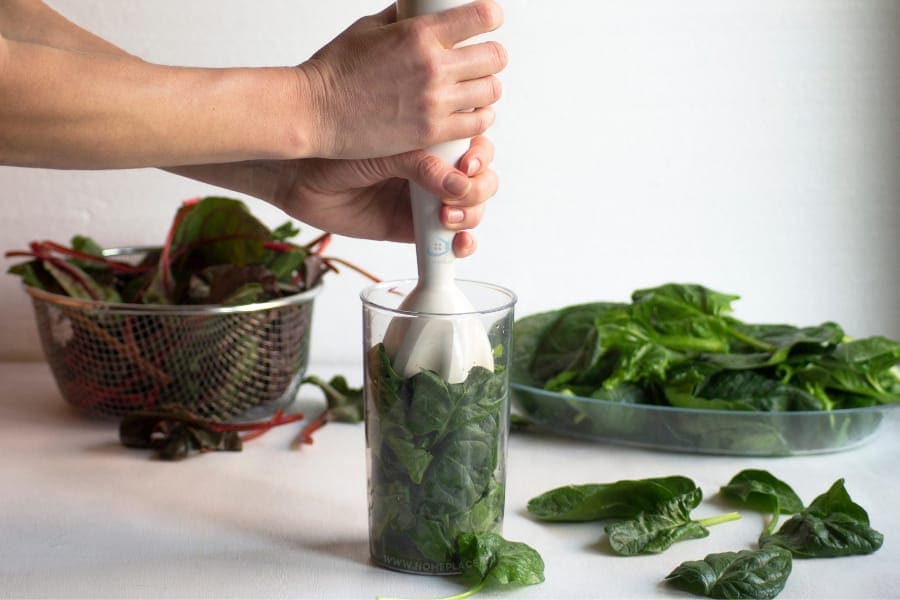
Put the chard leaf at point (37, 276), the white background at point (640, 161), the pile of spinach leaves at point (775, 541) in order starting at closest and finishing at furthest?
the pile of spinach leaves at point (775, 541) → the chard leaf at point (37, 276) → the white background at point (640, 161)

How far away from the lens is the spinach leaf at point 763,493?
90cm

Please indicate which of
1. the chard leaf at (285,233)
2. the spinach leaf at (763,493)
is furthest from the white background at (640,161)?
the spinach leaf at (763,493)

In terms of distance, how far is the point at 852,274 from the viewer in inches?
57.4

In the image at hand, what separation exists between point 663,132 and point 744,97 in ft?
0.39

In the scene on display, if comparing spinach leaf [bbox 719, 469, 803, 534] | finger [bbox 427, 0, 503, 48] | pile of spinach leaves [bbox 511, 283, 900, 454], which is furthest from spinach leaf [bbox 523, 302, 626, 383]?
finger [bbox 427, 0, 503, 48]

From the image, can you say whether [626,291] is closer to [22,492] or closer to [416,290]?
[416,290]

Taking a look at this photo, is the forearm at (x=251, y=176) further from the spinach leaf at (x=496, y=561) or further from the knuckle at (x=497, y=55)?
the spinach leaf at (x=496, y=561)

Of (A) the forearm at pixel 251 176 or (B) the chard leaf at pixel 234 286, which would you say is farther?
(B) the chard leaf at pixel 234 286

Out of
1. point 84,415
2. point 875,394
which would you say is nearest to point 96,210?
point 84,415

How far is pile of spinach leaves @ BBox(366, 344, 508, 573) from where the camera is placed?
73 centimetres

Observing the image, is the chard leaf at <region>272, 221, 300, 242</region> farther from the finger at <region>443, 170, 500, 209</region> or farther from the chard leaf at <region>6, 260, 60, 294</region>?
the finger at <region>443, 170, 500, 209</region>

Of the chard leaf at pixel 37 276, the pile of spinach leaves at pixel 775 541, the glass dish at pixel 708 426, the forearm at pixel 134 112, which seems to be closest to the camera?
the forearm at pixel 134 112

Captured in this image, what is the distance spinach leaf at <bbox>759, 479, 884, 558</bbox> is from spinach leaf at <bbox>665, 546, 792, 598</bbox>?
49 mm

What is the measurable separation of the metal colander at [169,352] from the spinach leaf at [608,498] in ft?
1.25
